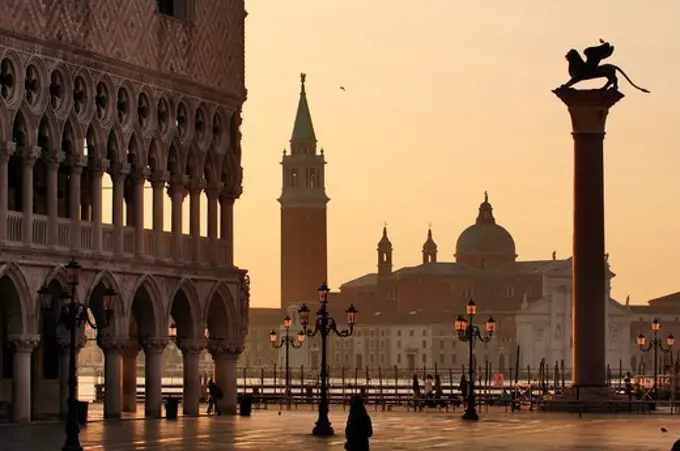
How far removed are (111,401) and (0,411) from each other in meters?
3.57

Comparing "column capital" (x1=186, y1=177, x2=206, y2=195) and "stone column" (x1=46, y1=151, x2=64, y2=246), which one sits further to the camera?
"column capital" (x1=186, y1=177, x2=206, y2=195)

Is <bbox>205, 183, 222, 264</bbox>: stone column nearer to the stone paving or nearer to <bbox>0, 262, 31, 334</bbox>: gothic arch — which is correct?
the stone paving

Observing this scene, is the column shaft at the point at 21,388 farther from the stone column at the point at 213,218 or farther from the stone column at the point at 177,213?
the stone column at the point at 213,218

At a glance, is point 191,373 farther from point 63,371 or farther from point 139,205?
point 63,371

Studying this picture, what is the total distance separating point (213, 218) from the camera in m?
54.3

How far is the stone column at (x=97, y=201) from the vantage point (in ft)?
160

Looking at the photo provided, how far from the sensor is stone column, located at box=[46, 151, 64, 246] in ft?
154

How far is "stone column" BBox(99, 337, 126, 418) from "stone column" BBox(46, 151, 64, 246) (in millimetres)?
3382

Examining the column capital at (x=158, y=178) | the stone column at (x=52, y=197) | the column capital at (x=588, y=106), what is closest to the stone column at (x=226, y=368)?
the column capital at (x=158, y=178)

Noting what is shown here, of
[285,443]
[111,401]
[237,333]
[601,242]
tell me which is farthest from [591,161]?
[285,443]

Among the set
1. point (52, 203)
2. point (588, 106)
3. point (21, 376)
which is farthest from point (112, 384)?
point (588, 106)

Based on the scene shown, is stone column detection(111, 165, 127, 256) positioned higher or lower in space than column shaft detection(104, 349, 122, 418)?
higher

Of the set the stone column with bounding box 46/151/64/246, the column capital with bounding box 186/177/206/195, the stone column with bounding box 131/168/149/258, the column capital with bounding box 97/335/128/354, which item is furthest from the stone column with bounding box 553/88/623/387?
the stone column with bounding box 46/151/64/246

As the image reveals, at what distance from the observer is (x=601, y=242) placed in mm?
57344
